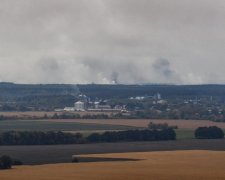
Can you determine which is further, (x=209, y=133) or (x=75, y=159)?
(x=209, y=133)

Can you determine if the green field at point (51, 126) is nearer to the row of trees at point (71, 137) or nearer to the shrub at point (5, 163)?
the row of trees at point (71, 137)

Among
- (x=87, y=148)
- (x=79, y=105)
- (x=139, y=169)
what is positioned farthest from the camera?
(x=79, y=105)

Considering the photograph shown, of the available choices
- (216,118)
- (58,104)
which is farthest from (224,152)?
(58,104)

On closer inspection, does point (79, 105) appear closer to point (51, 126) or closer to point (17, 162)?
point (51, 126)

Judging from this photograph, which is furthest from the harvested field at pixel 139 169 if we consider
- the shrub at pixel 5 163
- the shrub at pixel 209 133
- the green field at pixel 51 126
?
the green field at pixel 51 126

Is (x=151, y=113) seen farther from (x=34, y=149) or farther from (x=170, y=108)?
(x=34, y=149)

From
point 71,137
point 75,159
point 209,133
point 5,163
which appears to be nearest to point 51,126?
point 71,137

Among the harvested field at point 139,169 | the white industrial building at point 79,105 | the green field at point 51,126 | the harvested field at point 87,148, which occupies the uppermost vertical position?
the white industrial building at point 79,105
